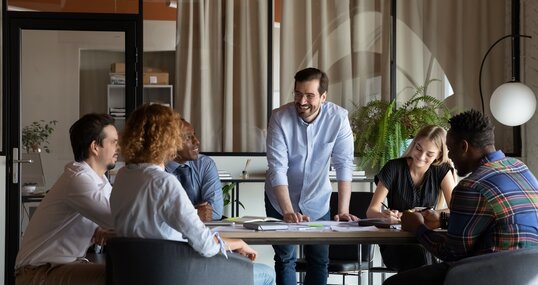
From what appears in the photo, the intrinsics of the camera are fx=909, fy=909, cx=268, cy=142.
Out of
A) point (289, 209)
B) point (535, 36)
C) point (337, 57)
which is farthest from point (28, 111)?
point (535, 36)

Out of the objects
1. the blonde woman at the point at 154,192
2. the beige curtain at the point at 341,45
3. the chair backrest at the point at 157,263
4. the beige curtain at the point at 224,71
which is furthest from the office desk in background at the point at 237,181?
the chair backrest at the point at 157,263

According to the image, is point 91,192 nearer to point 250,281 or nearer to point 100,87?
point 250,281

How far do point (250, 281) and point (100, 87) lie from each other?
14.5 ft

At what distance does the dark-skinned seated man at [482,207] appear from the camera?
3.70 meters

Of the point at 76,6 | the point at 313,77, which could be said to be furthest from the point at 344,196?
the point at 76,6

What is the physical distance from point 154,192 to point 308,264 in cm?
212

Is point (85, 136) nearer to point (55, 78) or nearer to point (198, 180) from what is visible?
point (198, 180)

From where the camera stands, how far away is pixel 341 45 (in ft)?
26.3

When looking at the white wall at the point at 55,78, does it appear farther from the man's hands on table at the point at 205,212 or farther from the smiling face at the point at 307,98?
the man's hands on table at the point at 205,212

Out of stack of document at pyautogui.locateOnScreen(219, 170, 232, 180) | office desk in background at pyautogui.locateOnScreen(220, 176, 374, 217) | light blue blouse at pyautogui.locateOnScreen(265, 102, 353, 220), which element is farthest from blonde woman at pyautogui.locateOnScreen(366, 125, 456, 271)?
stack of document at pyautogui.locateOnScreen(219, 170, 232, 180)

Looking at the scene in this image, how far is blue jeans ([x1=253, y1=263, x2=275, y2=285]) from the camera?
3930 millimetres

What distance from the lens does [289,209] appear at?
17.0 ft

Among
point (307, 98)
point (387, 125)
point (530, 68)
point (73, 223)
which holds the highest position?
point (530, 68)

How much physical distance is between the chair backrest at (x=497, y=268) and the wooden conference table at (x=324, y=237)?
28.3 inches
